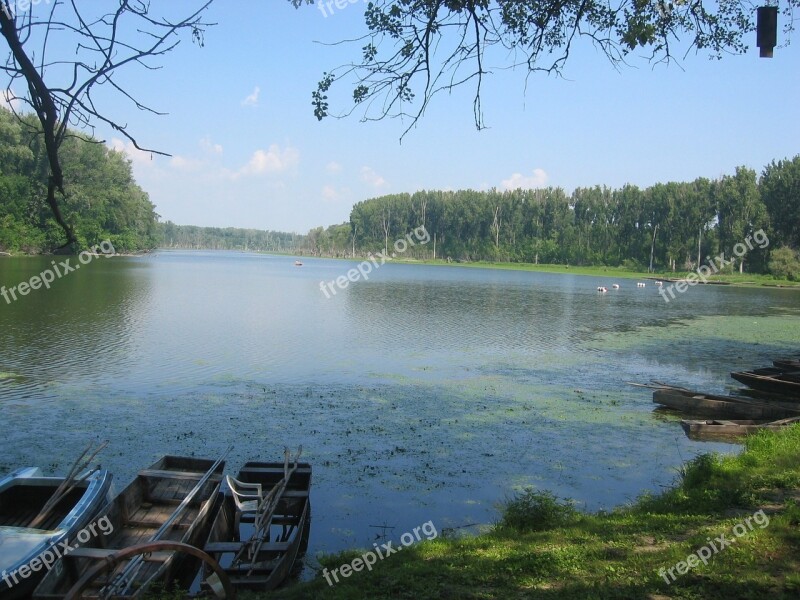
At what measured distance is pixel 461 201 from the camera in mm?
132875

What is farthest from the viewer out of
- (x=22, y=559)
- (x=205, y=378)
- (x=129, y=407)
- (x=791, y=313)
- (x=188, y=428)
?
(x=791, y=313)

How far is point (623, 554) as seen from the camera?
5.87 metres

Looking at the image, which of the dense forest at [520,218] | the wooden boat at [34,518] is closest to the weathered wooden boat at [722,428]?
the wooden boat at [34,518]

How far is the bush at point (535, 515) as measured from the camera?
7.53m

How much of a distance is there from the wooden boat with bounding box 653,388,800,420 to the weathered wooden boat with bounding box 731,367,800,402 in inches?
57.3

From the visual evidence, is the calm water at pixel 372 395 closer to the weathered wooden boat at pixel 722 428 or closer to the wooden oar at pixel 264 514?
the weathered wooden boat at pixel 722 428

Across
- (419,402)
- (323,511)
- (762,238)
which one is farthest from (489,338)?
(762,238)

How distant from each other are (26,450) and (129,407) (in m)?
3.19

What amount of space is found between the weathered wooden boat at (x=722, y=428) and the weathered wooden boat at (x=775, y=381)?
139 inches

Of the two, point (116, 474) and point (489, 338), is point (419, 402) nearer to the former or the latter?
point (116, 474)

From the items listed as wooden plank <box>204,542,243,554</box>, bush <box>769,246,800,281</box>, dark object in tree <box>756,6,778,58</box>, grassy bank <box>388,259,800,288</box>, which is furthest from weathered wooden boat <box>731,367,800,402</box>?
bush <box>769,246,800,281</box>

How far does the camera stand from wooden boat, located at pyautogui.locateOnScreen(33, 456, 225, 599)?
574 centimetres

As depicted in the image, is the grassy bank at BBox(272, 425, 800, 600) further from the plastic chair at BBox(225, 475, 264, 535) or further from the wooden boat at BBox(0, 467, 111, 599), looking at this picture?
the wooden boat at BBox(0, 467, 111, 599)

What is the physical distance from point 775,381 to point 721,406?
121 inches
